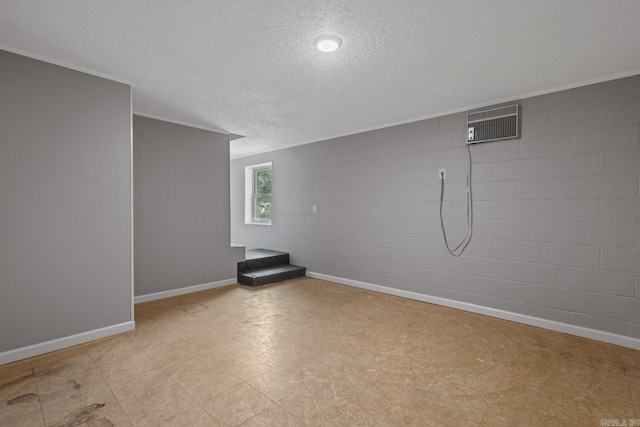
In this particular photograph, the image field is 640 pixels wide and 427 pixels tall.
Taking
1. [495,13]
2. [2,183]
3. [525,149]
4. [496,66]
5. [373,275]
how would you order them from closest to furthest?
[495,13] → [2,183] → [496,66] → [525,149] → [373,275]

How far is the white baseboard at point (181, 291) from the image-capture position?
3973 mm

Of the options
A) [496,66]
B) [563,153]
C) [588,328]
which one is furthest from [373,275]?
[496,66]

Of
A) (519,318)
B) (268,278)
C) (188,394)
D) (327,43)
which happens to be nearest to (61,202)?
(188,394)

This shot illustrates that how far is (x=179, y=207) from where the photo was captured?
171 inches

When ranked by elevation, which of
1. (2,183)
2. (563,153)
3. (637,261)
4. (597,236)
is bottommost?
(637,261)

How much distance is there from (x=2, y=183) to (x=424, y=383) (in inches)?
141

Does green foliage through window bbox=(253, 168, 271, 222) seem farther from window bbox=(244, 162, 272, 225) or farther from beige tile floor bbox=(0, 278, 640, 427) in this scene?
beige tile floor bbox=(0, 278, 640, 427)

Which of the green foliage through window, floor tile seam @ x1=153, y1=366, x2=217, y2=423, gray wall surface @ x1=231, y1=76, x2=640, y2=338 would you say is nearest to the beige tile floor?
floor tile seam @ x1=153, y1=366, x2=217, y2=423

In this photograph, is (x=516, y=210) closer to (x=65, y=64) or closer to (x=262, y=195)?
(x=65, y=64)

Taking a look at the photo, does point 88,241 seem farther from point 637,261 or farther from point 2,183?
point 637,261

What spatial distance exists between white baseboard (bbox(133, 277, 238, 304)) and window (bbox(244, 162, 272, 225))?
219 centimetres

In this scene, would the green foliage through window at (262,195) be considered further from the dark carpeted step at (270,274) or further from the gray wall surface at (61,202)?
the gray wall surface at (61,202)

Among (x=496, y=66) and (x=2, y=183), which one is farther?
(x=496, y=66)

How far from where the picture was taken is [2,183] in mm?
2385
